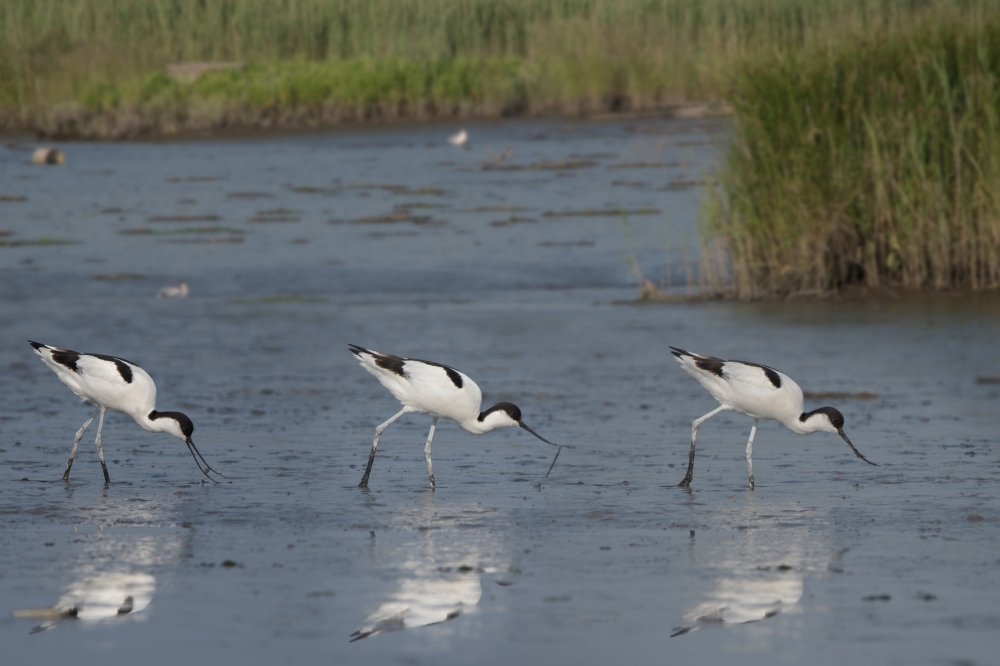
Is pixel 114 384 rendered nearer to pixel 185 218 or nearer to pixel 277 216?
pixel 277 216

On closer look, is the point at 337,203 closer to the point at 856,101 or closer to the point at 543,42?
the point at 856,101

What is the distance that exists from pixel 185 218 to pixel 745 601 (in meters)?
18.5

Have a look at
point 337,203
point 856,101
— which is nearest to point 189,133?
point 337,203

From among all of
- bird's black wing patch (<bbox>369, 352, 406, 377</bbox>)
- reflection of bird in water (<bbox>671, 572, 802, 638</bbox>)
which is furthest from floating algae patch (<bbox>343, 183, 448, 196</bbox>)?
reflection of bird in water (<bbox>671, 572, 802, 638</bbox>)

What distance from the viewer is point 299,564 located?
21.2ft

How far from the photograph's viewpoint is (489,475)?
344 inches

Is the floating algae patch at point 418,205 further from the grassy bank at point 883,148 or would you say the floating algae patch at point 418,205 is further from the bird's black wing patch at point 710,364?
the bird's black wing patch at point 710,364

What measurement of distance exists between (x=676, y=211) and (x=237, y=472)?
46.6ft

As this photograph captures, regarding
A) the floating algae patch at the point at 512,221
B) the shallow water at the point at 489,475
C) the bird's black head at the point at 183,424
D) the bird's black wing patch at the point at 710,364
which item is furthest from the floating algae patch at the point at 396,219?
the bird's black wing patch at the point at 710,364

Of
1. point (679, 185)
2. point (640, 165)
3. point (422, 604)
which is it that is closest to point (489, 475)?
point (422, 604)

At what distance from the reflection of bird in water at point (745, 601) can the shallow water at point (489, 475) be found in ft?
0.05

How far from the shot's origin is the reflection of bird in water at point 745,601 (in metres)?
5.58

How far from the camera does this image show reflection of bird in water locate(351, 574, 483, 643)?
5520 millimetres

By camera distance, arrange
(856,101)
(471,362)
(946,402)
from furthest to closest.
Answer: (856,101) → (471,362) → (946,402)
